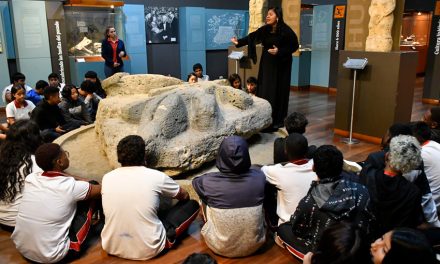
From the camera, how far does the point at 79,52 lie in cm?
838

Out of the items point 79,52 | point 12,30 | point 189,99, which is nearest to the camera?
point 189,99

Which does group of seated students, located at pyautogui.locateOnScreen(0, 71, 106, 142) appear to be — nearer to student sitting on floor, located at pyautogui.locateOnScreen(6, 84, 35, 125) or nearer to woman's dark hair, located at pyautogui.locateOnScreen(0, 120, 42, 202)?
student sitting on floor, located at pyautogui.locateOnScreen(6, 84, 35, 125)

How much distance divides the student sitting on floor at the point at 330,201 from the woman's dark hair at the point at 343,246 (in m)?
0.68

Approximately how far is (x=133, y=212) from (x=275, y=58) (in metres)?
3.54

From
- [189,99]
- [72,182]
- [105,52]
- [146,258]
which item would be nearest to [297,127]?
[189,99]

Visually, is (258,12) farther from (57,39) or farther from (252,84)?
(57,39)

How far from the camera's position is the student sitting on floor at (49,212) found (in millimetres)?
2645

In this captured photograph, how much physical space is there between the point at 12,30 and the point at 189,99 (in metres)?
5.26

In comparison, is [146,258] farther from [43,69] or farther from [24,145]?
[43,69]

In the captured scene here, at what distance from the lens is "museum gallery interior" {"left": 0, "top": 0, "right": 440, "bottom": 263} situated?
2.67 m

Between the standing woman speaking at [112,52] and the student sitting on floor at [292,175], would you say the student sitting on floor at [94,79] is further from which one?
the student sitting on floor at [292,175]

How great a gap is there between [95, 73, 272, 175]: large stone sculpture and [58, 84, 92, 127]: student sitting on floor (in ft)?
3.07

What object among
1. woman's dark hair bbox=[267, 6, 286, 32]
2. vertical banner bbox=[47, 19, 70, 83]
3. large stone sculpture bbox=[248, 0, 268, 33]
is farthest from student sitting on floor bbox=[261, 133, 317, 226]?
vertical banner bbox=[47, 19, 70, 83]

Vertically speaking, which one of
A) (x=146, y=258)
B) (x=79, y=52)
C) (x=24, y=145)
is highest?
(x=79, y=52)
